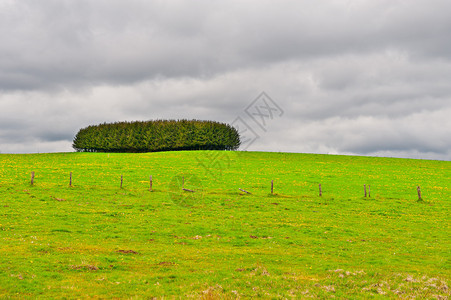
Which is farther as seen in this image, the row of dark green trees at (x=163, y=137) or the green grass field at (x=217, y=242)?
the row of dark green trees at (x=163, y=137)

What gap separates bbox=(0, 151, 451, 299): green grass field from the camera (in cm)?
1648

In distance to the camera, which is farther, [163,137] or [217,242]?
[163,137]

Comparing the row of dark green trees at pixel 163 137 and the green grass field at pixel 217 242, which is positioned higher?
the row of dark green trees at pixel 163 137

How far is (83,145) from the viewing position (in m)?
155

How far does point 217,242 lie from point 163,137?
120222 mm

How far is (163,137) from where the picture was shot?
144 m

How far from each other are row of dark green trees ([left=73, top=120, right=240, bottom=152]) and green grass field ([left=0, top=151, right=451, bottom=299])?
8146 cm

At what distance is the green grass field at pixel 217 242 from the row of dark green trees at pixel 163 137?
8146cm

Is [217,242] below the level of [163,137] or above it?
below

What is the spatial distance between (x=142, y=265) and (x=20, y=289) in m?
6.14

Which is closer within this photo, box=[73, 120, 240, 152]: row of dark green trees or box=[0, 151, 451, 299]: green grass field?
box=[0, 151, 451, 299]: green grass field

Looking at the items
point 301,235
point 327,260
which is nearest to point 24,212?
point 301,235

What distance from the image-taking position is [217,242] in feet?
88.2

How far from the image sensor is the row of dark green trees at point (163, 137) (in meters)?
144
